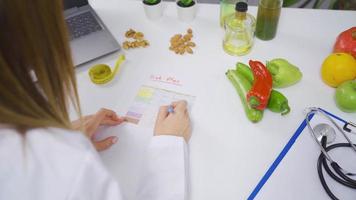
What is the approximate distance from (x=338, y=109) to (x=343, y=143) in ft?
0.35

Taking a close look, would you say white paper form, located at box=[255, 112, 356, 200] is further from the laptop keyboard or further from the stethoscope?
the laptop keyboard

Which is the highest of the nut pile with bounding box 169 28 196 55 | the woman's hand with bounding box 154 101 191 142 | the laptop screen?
the laptop screen

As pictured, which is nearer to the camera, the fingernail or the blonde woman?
the blonde woman

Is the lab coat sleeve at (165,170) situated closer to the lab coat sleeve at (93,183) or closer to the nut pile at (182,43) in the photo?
the lab coat sleeve at (93,183)

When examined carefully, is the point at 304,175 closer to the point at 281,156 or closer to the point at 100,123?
the point at 281,156

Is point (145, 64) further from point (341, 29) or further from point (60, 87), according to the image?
point (341, 29)

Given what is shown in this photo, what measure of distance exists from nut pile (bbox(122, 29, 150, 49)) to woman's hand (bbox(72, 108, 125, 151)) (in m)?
0.27

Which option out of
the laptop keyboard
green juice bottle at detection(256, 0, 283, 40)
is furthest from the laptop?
green juice bottle at detection(256, 0, 283, 40)

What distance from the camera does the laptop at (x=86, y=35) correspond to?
0.83m

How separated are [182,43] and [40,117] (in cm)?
55

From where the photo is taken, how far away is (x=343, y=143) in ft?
1.98

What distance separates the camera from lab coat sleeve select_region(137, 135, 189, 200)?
554 millimetres

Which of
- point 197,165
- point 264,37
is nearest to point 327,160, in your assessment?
point 197,165

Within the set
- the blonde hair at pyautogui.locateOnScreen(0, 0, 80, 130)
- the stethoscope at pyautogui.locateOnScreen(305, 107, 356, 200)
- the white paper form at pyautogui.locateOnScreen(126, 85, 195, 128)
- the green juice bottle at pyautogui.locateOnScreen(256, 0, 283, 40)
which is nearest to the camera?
the blonde hair at pyautogui.locateOnScreen(0, 0, 80, 130)
